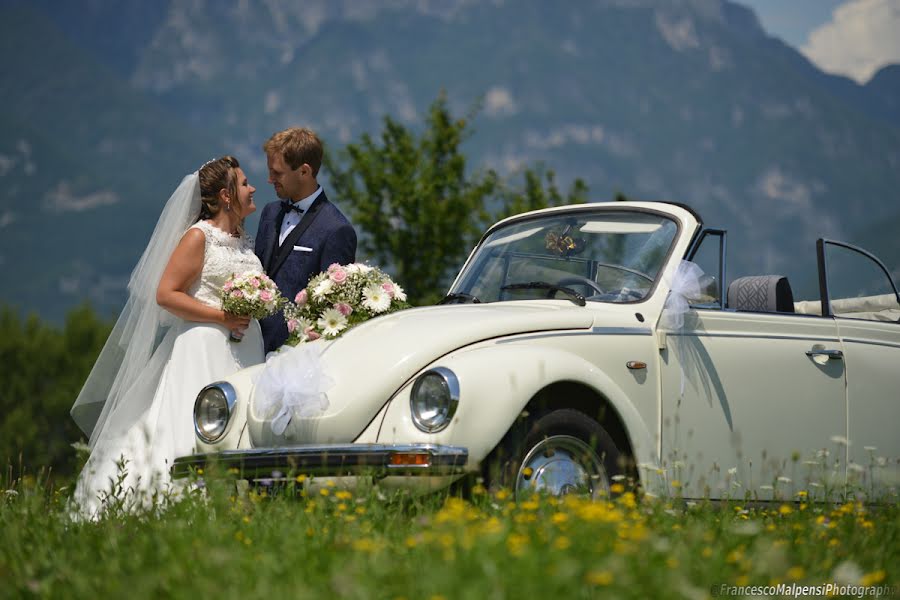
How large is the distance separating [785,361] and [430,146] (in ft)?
88.6

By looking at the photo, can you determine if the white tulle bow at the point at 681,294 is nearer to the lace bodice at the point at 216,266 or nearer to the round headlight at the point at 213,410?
the round headlight at the point at 213,410

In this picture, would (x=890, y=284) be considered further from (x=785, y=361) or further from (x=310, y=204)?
(x=310, y=204)

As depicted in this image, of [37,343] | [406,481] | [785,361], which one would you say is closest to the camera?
[406,481]

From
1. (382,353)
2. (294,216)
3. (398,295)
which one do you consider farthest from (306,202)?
(382,353)

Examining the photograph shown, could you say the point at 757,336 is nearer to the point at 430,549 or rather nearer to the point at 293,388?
the point at 293,388

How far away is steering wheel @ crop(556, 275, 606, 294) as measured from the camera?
5.77 m

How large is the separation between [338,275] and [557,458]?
6.19 feet

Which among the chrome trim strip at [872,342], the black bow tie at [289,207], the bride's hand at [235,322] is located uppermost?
the black bow tie at [289,207]

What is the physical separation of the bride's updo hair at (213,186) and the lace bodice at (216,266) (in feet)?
0.52

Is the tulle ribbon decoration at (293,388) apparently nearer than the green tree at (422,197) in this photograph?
Yes

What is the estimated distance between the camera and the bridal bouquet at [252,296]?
6.25 meters

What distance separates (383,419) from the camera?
15.1 feet

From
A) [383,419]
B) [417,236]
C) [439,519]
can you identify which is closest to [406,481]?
[383,419]

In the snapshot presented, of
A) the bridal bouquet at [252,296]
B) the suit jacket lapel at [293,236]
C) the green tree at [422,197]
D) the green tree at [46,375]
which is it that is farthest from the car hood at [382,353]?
the green tree at [46,375]
